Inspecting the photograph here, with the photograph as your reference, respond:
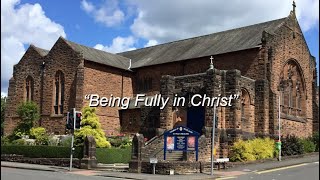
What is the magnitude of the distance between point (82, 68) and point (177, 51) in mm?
10465

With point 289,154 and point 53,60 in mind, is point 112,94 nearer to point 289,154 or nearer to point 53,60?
point 53,60

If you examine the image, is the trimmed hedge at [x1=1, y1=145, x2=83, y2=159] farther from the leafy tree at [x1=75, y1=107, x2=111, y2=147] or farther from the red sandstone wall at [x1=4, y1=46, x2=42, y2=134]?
the red sandstone wall at [x1=4, y1=46, x2=42, y2=134]

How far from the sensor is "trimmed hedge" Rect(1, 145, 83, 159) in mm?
29678

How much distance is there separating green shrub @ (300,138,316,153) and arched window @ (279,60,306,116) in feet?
9.42

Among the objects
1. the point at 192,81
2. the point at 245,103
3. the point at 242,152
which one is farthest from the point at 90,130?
the point at 245,103

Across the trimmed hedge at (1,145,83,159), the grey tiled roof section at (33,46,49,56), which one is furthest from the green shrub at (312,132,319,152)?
the grey tiled roof section at (33,46,49,56)

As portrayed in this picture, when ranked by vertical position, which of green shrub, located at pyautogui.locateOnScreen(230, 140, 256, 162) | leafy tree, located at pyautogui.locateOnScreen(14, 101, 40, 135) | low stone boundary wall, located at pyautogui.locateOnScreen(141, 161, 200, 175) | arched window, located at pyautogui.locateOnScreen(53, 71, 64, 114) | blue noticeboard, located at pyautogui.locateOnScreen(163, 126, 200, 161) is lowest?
low stone boundary wall, located at pyautogui.locateOnScreen(141, 161, 200, 175)

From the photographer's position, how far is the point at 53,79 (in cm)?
4244

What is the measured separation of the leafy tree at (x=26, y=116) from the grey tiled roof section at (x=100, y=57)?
7.31 metres

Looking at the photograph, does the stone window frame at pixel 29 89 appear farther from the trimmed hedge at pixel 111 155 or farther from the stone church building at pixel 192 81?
the trimmed hedge at pixel 111 155

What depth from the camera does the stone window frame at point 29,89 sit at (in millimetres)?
44281

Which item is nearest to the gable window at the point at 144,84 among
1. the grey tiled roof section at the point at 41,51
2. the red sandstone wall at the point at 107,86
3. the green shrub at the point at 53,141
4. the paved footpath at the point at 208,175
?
the red sandstone wall at the point at 107,86

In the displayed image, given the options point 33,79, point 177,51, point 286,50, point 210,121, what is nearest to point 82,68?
point 33,79

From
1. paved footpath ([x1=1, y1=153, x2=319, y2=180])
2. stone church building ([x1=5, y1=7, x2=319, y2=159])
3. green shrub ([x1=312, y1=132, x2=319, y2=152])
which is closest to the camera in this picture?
paved footpath ([x1=1, y1=153, x2=319, y2=180])
